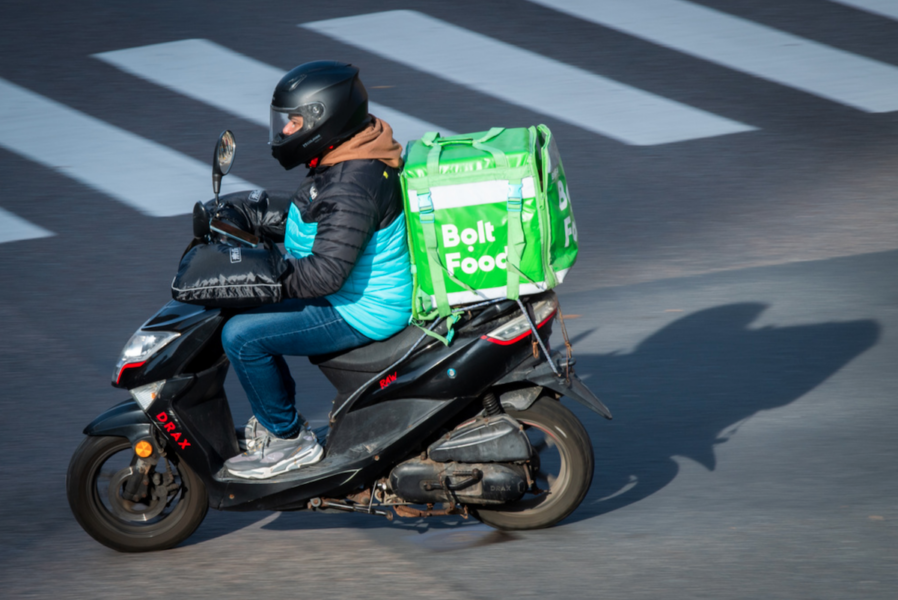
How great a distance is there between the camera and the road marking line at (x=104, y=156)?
9188mm

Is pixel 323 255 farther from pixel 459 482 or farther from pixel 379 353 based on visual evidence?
pixel 459 482

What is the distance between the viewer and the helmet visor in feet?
14.8

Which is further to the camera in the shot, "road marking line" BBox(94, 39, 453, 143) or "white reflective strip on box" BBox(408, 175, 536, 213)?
"road marking line" BBox(94, 39, 453, 143)

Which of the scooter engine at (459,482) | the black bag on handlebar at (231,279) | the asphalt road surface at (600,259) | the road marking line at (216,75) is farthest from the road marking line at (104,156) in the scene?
the scooter engine at (459,482)

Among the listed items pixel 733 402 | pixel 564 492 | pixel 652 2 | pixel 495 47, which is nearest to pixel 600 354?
pixel 733 402

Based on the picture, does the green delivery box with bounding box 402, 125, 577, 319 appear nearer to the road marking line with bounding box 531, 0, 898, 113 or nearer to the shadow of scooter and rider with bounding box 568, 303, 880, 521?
the shadow of scooter and rider with bounding box 568, 303, 880, 521

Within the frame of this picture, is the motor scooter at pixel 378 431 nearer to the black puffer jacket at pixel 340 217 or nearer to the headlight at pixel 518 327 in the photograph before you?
the headlight at pixel 518 327

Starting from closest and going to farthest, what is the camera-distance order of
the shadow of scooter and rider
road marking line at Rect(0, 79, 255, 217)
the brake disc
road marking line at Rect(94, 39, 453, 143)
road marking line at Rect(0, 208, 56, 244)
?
the brake disc < the shadow of scooter and rider < road marking line at Rect(0, 208, 56, 244) < road marking line at Rect(0, 79, 255, 217) < road marking line at Rect(94, 39, 453, 143)

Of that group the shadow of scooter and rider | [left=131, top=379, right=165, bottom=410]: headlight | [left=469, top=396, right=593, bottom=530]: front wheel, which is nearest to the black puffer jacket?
[left=131, top=379, right=165, bottom=410]: headlight

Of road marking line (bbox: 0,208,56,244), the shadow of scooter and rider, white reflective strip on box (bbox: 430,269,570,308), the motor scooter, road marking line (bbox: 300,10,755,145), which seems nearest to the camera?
white reflective strip on box (bbox: 430,269,570,308)

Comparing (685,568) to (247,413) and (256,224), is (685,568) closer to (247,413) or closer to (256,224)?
(256,224)

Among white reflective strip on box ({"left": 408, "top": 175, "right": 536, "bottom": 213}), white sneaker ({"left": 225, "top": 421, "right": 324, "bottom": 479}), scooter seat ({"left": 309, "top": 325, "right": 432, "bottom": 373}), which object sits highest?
white reflective strip on box ({"left": 408, "top": 175, "right": 536, "bottom": 213})

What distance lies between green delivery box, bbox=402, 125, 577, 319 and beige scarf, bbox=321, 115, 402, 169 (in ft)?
0.27

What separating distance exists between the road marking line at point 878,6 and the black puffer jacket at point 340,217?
9.44 meters
